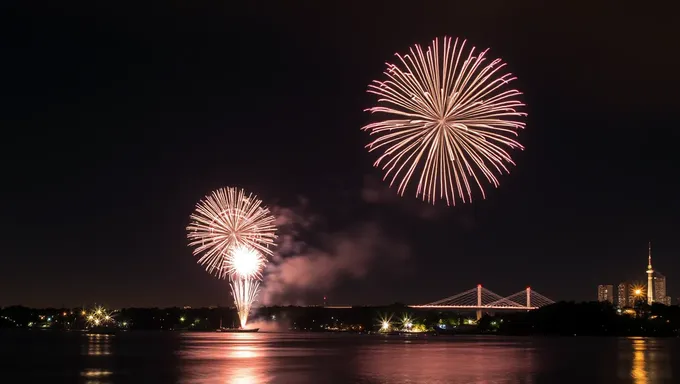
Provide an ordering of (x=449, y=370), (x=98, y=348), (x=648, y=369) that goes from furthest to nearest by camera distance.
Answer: (x=98, y=348) → (x=648, y=369) → (x=449, y=370)

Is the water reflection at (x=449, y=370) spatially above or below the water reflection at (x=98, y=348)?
above

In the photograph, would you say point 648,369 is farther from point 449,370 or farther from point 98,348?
point 98,348

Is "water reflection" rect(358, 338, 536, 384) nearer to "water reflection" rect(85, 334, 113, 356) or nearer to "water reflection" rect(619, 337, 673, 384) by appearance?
"water reflection" rect(619, 337, 673, 384)

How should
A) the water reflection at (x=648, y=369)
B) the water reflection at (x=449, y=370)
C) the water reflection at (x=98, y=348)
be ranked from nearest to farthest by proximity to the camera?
the water reflection at (x=449, y=370), the water reflection at (x=648, y=369), the water reflection at (x=98, y=348)

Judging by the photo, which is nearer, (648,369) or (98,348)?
(648,369)

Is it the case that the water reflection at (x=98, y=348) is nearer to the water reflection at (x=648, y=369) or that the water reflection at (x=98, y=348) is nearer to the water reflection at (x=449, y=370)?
the water reflection at (x=449, y=370)

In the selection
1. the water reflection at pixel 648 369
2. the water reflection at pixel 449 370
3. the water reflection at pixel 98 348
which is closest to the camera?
the water reflection at pixel 449 370

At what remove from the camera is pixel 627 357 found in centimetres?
7700

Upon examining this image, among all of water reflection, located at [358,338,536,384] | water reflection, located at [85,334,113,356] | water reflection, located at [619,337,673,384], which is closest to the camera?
water reflection, located at [358,338,536,384]

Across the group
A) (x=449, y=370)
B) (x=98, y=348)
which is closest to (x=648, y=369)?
(x=449, y=370)

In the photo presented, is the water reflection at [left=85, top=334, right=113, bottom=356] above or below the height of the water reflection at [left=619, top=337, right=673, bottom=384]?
below

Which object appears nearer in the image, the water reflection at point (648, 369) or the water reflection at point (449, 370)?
the water reflection at point (449, 370)

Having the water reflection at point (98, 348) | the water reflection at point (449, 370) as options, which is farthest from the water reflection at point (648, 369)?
the water reflection at point (98, 348)

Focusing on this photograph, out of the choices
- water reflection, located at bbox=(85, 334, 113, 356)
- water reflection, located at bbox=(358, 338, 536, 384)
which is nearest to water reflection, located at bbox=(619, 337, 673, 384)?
water reflection, located at bbox=(358, 338, 536, 384)
